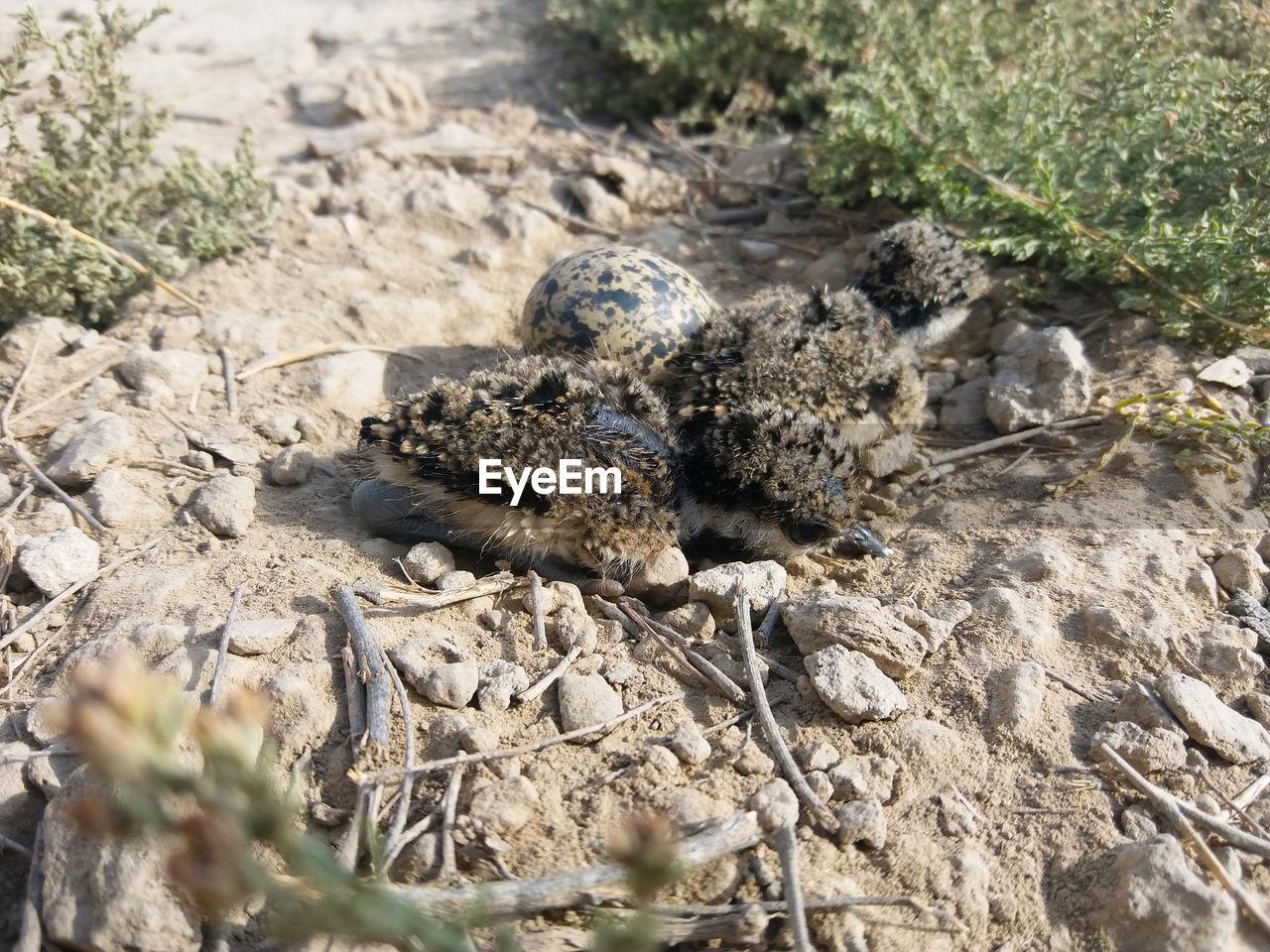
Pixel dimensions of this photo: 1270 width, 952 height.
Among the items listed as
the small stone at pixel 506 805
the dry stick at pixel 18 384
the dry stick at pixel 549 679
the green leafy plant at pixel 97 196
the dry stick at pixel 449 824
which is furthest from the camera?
the green leafy plant at pixel 97 196

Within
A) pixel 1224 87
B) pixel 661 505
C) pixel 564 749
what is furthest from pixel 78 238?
pixel 1224 87

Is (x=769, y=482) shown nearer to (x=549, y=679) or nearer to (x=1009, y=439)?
(x=549, y=679)

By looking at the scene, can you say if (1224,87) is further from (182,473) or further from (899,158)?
(182,473)

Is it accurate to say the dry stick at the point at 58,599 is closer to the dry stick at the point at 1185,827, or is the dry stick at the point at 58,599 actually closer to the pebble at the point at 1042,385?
the dry stick at the point at 1185,827

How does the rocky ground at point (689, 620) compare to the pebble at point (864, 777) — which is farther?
the pebble at point (864, 777)

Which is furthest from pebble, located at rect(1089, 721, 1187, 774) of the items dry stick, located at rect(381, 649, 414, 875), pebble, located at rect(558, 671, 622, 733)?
dry stick, located at rect(381, 649, 414, 875)

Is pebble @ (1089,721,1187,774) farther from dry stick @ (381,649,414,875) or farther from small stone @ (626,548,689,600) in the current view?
dry stick @ (381,649,414,875)

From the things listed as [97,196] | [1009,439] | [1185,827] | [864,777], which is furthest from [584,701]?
[97,196]

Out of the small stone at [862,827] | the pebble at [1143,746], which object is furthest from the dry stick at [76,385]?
the pebble at [1143,746]
